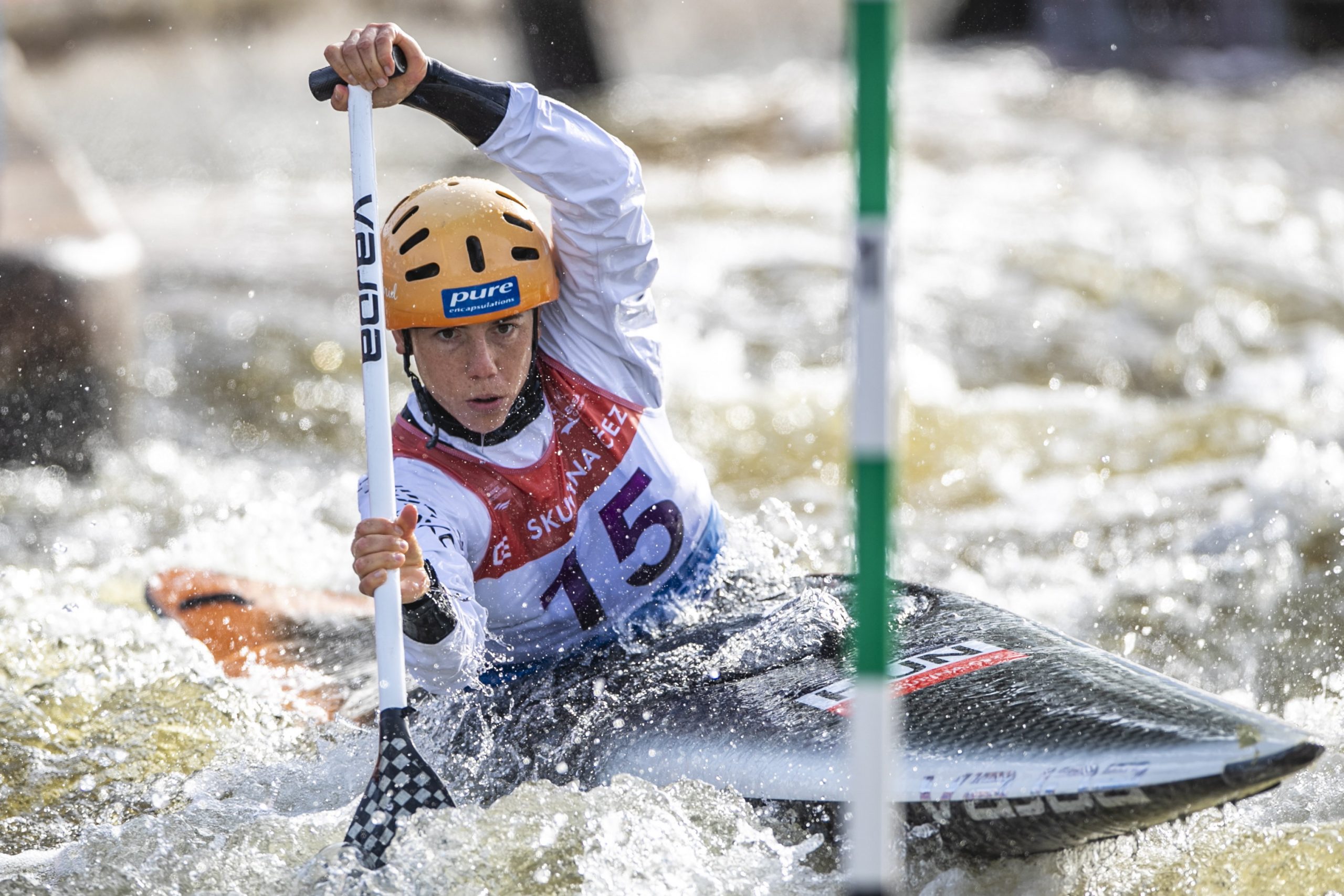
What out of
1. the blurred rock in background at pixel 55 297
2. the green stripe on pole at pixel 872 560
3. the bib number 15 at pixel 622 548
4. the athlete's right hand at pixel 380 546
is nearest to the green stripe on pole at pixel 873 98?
the green stripe on pole at pixel 872 560

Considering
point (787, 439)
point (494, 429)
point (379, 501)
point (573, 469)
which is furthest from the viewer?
point (787, 439)

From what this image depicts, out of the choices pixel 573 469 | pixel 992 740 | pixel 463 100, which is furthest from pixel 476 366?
pixel 992 740

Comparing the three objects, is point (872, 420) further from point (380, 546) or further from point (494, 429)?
point (494, 429)

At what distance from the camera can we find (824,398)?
8.84 meters

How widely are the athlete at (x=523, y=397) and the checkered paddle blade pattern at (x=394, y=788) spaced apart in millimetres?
194

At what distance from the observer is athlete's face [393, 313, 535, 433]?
3.17 m

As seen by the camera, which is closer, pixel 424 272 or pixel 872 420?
pixel 872 420

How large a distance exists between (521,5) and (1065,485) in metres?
13.6

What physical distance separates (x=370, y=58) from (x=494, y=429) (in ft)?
2.91

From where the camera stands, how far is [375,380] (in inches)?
114

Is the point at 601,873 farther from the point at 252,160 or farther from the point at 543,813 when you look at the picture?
the point at 252,160

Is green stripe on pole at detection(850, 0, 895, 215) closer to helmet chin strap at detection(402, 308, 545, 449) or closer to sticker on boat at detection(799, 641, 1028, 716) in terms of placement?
sticker on boat at detection(799, 641, 1028, 716)

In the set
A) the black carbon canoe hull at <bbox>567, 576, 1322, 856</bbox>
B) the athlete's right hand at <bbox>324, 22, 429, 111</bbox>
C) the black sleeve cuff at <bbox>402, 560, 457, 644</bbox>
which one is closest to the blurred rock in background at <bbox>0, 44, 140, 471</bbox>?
the athlete's right hand at <bbox>324, 22, 429, 111</bbox>

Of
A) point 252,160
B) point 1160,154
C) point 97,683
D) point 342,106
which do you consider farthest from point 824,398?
point 252,160
